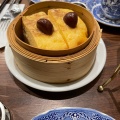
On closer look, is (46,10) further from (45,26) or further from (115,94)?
(115,94)

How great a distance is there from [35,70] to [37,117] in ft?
0.54

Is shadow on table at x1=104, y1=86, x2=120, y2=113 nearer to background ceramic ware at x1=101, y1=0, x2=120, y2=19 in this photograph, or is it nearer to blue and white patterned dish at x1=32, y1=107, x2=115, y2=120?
blue and white patterned dish at x1=32, y1=107, x2=115, y2=120

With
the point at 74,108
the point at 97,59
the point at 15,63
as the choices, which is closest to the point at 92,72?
the point at 97,59

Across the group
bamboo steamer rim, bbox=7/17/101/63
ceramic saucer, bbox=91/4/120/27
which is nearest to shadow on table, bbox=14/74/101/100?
bamboo steamer rim, bbox=7/17/101/63

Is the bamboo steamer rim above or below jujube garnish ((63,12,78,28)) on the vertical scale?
below

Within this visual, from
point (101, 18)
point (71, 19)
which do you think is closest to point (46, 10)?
point (71, 19)

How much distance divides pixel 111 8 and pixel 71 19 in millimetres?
333

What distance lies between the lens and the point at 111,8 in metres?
1.07

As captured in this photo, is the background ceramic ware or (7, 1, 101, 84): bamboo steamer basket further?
the background ceramic ware

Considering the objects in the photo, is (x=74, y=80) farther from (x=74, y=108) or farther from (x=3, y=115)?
(x=3, y=115)

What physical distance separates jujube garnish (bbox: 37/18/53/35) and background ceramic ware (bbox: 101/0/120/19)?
0.38 meters

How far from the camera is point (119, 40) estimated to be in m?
1.02

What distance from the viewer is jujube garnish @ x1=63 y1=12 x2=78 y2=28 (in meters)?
0.83

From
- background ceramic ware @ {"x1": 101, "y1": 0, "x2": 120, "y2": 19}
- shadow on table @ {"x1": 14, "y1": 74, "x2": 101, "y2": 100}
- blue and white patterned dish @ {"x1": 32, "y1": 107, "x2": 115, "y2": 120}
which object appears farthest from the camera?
background ceramic ware @ {"x1": 101, "y1": 0, "x2": 120, "y2": 19}
